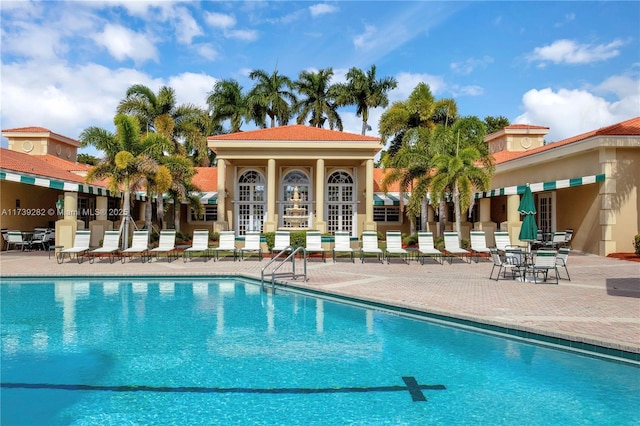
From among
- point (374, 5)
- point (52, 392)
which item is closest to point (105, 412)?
point (52, 392)

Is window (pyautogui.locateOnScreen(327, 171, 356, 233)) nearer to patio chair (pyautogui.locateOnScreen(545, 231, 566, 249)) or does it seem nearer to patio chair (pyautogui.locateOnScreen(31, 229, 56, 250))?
patio chair (pyautogui.locateOnScreen(545, 231, 566, 249))

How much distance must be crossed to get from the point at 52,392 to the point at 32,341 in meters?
2.61

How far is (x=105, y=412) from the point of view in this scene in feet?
17.1

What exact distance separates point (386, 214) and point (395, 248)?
42.8 ft

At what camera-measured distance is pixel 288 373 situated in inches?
253

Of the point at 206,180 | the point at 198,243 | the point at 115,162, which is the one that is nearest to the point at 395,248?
the point at 198,243

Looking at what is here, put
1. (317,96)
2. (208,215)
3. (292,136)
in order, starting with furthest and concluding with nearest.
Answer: (317,96)
(208,215)
(292,136)

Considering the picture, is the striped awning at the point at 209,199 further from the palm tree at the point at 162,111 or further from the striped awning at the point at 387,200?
the striped awning at the point at 387,200

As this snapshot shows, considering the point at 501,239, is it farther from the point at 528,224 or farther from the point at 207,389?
the point at 207,389

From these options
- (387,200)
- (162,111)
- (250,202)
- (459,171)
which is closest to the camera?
(459,171)

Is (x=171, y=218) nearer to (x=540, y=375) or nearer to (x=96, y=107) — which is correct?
(x=96, y=107)

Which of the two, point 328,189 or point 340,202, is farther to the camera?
point 328,189

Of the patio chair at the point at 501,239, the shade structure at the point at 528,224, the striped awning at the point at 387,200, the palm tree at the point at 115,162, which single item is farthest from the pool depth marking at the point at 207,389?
the striped awning at the point at 387,200

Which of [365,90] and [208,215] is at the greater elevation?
[365,90]
